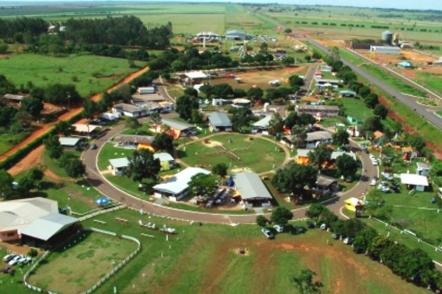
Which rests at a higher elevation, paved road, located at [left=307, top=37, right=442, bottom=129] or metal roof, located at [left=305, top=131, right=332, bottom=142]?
metal roof, located at [left=305, top=131, right=332, bottom=142]

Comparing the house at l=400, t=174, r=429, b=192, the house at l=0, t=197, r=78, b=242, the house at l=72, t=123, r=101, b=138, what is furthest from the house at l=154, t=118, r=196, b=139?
the house at l=400, t=174, r=429, b=192

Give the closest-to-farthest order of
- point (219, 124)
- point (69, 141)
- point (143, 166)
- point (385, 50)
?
1. point (143, 166)
2. point (69, 141)
3. point (219, 124)
4. point (385, 50)

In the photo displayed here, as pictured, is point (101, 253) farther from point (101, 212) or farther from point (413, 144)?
point (413, 144)

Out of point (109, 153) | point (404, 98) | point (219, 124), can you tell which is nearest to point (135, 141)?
point (109, 153)

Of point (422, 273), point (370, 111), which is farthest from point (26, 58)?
point (422, 273)

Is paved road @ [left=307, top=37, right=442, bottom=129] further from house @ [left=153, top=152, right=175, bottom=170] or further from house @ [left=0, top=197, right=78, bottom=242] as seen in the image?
house @ [left=0, top=197, right=78, bottom=242]

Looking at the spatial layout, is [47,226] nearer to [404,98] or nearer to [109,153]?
[109,153]

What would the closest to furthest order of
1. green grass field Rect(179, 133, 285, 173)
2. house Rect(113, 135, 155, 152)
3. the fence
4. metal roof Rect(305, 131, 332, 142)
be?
1. the fence
2. green grass field Rect(179, 133, 285, 173)
3. house Rect(113, 135, 155, 152)
4. metal roof Rect(305, 131, 332, 142)
